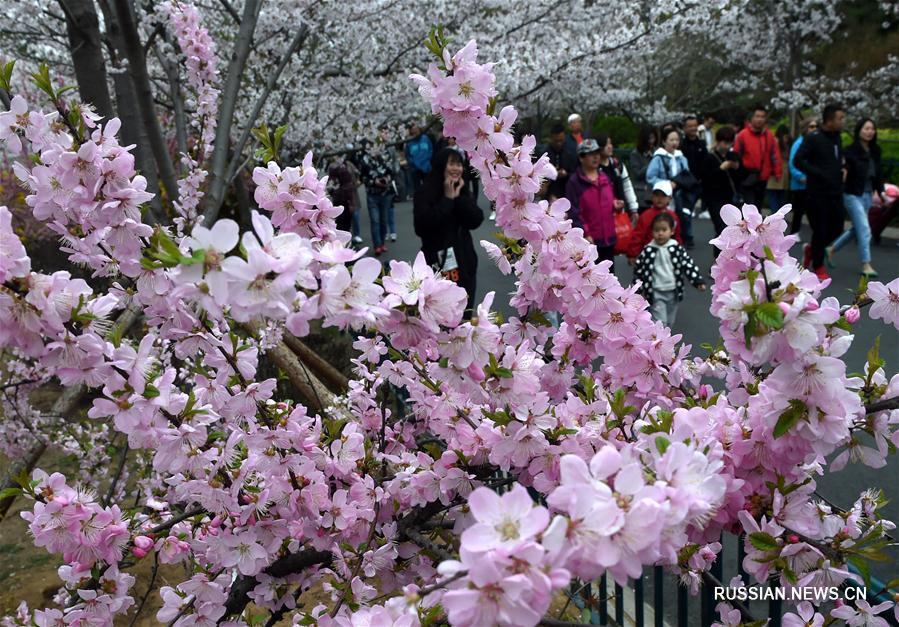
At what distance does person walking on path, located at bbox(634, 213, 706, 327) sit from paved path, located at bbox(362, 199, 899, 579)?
536mm

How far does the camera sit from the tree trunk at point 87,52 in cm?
323

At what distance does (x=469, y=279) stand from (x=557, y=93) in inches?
600

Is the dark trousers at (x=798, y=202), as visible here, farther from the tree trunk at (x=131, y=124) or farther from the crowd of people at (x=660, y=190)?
the tree trunk at (x=131, y=124)

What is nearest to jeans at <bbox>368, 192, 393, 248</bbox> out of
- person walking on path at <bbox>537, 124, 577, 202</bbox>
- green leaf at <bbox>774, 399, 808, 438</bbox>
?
person walking on path at <bbox>537, 124, 577, 202</bbox>

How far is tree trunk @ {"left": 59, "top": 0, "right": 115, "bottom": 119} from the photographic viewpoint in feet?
10.6

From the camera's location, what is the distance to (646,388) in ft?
6.54

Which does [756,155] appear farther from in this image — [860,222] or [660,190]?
[660,190]

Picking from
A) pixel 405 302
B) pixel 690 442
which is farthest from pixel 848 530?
pixel 405 302

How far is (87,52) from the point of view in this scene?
3.30 metres

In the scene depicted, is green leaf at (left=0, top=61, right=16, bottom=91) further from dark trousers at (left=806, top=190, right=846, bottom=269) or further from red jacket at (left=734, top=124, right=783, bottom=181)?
red jacket at (left=734, top=124, right=783, bottom=181)

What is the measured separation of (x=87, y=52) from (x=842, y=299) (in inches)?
280

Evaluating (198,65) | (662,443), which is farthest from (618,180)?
(662,443)

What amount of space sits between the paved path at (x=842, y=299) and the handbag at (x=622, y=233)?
0.91m

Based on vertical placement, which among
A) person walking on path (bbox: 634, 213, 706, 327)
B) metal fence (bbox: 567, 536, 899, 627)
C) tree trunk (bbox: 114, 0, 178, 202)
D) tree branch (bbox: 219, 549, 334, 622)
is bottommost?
metal fence (bbox: 567, 536, 899, 627)
